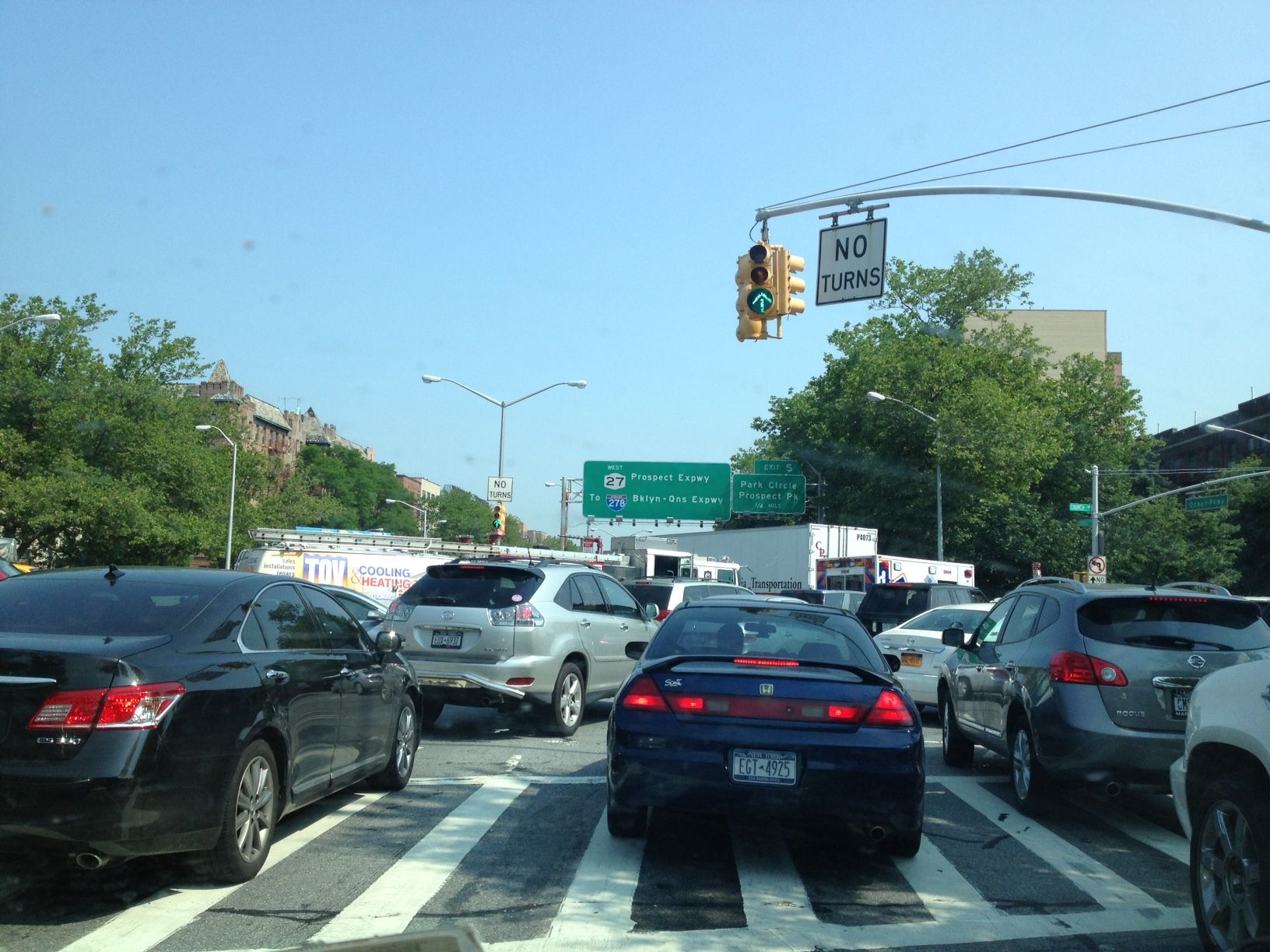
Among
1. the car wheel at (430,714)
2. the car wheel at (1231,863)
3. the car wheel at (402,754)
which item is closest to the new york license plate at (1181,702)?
the car wheel at (1231,863)

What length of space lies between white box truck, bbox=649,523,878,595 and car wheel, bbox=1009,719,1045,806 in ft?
92.6

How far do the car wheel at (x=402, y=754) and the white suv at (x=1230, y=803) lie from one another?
203 inches

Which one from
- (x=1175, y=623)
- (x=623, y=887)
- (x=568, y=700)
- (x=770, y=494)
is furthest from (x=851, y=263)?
(x=770, y=494)

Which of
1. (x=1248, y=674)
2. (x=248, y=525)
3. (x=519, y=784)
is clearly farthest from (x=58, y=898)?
(x=248, y=525)

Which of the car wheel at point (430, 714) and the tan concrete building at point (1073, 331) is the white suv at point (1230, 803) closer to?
the car wheel at point (430, 714)

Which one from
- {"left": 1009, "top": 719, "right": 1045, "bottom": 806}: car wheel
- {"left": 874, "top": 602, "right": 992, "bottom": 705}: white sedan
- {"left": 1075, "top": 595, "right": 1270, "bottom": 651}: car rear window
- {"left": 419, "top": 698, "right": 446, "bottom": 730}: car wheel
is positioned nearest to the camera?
{"left": 1075, "top": 595, "right": 1270, "bottom": 651}: car rear window

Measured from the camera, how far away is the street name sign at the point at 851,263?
14523mm

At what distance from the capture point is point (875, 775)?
19.8 feet

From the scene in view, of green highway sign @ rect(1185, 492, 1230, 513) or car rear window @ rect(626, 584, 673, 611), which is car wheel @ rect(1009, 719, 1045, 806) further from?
green highway sign @ rect(1185, 492, 1230, 513)

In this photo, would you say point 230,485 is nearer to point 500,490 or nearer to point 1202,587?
point 500,490

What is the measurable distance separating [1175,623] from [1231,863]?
133 inches

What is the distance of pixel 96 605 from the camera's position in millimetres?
5879

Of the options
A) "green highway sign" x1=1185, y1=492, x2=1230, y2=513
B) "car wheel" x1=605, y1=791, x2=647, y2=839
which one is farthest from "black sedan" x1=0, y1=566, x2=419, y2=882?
"green highway sign" x1=1185, y1=492, x2=1230, y2=513

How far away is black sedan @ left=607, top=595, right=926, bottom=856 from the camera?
19.7 ft
